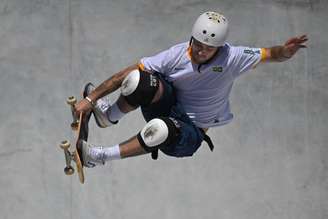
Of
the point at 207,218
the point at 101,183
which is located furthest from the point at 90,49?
the point at 207,218

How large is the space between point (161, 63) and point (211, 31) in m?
0.50

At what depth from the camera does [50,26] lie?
790cm

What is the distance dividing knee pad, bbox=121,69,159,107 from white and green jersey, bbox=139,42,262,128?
12 centimetres

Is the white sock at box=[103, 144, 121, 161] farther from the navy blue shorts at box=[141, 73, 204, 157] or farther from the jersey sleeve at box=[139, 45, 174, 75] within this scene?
the jersey sleeve at box=[139, 45, 174, 75]

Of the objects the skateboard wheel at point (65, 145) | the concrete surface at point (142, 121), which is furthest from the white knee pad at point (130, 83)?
the concrete surface at point (142, 121)

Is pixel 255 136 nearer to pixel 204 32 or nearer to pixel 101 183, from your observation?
pixel 101 183

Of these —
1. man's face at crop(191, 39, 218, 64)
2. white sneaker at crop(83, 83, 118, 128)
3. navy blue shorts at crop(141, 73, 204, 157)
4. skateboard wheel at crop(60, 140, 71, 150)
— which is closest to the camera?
man's face at crop(191, 39, 218, 64)

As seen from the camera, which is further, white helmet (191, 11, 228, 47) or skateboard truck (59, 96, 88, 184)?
skateboard truck (59, 96, 88, 184)

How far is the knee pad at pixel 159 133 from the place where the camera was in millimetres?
4965

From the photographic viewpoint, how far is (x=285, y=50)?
504 centimetres

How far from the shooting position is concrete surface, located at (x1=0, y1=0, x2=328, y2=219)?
6.63 m

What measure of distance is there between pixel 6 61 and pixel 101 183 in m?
1.86

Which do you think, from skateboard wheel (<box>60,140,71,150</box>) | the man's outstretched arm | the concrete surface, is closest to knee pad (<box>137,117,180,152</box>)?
skateboard wheel (<box>60,140,71,150</box>)

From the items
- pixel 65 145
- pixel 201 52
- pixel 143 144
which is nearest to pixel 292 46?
pixel 201 52
